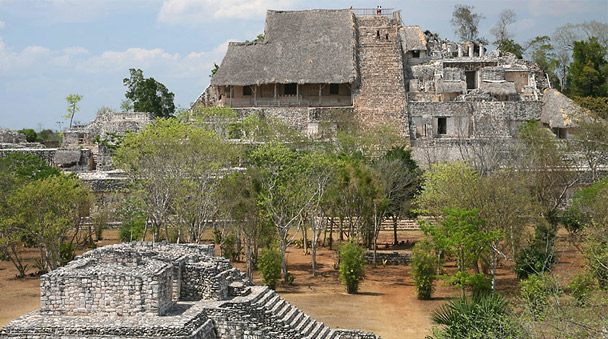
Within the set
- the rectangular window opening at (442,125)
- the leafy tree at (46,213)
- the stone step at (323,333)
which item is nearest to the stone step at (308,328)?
the stone step at (323,333)

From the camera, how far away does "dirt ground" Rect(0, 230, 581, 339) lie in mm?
19781

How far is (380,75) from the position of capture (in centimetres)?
4381

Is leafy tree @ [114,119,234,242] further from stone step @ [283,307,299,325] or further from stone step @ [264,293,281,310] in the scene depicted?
stone step @ [283,307,299,325]

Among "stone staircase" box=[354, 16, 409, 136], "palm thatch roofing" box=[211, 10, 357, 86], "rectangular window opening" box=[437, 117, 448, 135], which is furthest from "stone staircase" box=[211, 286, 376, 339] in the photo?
"palm thatch roofing" box=[211, 10, 357, 86]

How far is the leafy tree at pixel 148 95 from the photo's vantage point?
167ft

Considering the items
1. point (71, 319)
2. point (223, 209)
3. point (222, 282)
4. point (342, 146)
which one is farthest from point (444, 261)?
point (71, 319)

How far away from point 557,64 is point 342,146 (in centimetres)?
2739

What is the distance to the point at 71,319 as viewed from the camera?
1390 centimetres

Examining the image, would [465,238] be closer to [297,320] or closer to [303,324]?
[303,324]

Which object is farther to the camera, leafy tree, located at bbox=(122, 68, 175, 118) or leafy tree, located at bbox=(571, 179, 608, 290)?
leafy tree, located at bbox=(122, 68, 175, 118)

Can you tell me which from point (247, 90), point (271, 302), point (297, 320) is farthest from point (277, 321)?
point (247, 90)

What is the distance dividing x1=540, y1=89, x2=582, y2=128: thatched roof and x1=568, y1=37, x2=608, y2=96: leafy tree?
16.2 ft

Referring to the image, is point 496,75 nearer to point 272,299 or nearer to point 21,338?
point 272,299

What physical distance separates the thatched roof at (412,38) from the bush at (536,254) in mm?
25047
